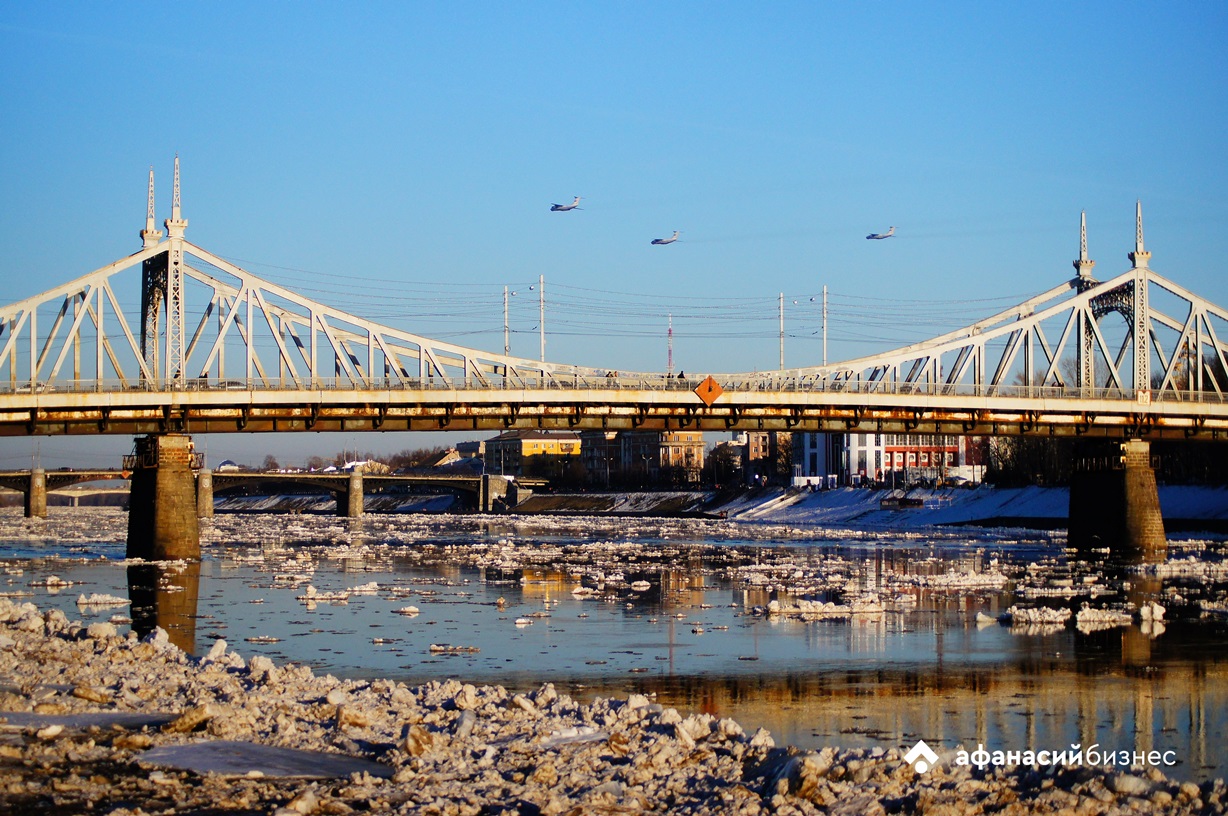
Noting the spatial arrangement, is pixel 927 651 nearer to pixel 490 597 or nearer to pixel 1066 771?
pixel 1066 771

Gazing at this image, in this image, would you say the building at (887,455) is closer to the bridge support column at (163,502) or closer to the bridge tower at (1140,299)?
the bridge tower at (1140,299)

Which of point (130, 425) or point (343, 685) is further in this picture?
point (130, 425)

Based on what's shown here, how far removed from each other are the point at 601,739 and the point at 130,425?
44.7 metres

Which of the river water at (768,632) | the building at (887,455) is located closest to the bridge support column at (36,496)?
the building at (887,455)

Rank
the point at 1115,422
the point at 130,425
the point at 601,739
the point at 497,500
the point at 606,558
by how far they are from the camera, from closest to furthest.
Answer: the point at 601,739 → the point at 130,425 → the point at 606,558 → the point at 1115,422 → the point at 497,500

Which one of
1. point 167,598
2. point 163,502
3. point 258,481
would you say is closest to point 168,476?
point 163,502

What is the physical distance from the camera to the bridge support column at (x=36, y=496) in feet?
506

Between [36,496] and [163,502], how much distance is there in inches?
4326

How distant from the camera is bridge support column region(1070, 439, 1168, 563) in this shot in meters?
64.4

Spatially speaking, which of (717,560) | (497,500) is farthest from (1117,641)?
(497,500)

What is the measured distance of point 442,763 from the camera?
14.9m

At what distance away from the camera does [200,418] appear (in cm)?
5778

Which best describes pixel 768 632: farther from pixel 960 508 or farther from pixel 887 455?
pixel 887 455

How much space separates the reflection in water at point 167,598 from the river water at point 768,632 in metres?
0.15
